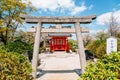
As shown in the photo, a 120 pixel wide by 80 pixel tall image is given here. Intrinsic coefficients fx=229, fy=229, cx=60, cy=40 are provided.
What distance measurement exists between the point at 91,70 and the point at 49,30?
19.5ft

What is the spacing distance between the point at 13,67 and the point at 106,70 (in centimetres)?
263

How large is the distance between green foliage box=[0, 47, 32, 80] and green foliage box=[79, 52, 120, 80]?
2.09m

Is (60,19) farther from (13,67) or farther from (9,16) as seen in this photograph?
(9,16)

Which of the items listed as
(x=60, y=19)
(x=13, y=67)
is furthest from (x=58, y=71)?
(x=13, y=67)

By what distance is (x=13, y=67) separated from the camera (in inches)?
245

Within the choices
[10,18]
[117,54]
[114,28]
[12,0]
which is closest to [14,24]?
[10,18]

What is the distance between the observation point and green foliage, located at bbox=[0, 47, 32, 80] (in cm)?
596

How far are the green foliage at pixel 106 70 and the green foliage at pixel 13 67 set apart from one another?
2088 millimetres

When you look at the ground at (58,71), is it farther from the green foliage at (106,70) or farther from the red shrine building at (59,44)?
the red shrine building at (59,44)

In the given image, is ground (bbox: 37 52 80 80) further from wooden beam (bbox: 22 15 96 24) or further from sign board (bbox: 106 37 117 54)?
wooden beam (bbox: 22 15 96 24)

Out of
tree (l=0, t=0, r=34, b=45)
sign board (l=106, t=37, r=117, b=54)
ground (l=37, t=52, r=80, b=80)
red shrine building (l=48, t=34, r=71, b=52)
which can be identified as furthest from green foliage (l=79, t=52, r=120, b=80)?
red shrine building (l=48, t=34, r=71, b=52)

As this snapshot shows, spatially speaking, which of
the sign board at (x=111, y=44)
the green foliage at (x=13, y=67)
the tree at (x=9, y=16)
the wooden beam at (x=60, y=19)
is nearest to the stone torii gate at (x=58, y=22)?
the wooden beam at (x=60, y=19)

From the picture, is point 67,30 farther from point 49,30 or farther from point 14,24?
point 14,24

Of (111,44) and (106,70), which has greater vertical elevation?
(111,44)
